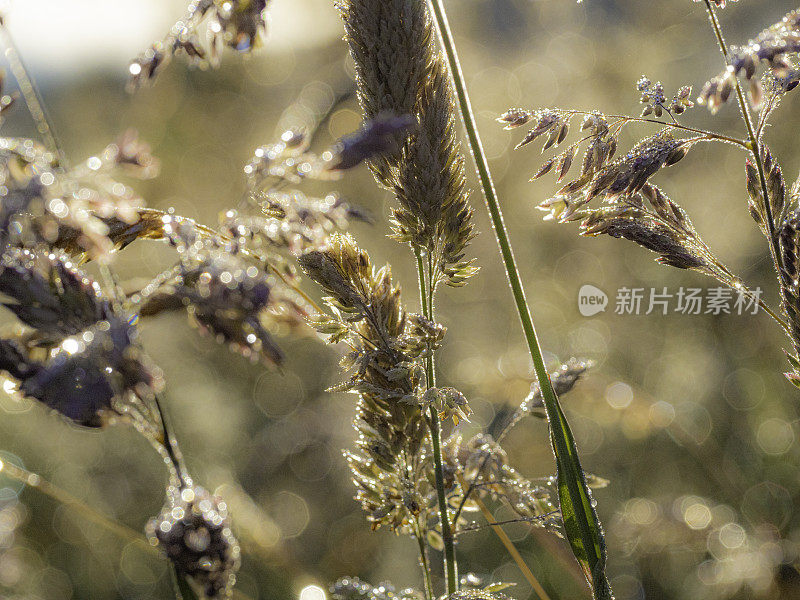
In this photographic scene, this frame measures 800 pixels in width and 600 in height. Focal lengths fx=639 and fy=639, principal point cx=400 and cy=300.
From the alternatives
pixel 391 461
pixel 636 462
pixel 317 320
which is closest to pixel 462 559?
pixel 636 462

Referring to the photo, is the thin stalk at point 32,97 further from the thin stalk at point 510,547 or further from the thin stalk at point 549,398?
the thin stalk at point 510,547

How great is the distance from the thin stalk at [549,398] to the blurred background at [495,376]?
618mm

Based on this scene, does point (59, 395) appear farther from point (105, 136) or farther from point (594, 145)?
point (105, 136)

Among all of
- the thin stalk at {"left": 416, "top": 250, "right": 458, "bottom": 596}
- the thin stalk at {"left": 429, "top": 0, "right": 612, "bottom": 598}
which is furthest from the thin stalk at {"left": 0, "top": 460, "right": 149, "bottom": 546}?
the thin stalk at {"left": 429, "top": 0, "right": 612, "bottom": 598}

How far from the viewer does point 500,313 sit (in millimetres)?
3109

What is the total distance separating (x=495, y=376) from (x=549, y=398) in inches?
57.0

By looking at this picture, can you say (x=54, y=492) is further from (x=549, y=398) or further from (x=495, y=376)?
(x=495, y=376)

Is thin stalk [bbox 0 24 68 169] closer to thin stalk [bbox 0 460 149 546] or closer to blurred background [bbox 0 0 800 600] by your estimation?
thin stalk [bbox 0 460 149 546]

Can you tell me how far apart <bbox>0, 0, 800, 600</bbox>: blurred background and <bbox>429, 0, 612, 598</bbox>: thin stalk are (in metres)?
0.62

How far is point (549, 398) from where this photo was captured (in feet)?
2.54

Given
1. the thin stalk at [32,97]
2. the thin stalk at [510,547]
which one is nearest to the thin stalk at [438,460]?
the thin stalk at [510,547]

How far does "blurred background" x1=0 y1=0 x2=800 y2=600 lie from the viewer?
6.57ft

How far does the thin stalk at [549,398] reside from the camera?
0.76 meters

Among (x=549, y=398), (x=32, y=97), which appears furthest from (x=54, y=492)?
(x=549, y=398)
